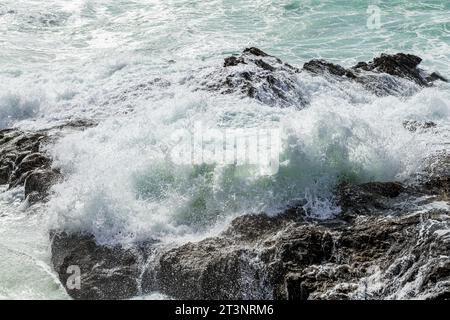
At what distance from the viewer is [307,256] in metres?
6.09

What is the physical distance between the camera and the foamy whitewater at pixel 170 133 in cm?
719

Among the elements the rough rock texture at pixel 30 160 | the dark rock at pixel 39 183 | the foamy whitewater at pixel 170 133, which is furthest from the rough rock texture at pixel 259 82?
the dark rock at pixel 39 183

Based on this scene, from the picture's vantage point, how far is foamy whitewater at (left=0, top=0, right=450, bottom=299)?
719 centimetres

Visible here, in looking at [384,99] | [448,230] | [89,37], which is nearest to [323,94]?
[384,99]

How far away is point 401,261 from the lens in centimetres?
563

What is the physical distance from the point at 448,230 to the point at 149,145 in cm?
437

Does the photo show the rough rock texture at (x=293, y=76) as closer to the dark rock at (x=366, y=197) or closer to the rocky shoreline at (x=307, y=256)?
the dark rock at (x=366, y=197)

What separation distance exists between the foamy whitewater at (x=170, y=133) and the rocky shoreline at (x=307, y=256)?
0.22 metres

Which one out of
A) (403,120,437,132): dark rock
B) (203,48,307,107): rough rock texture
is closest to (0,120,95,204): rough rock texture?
(203,48,307,107): rough rock texture

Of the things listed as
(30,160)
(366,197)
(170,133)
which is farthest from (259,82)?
(30,160)

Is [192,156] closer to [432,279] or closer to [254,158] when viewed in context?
[254,158]

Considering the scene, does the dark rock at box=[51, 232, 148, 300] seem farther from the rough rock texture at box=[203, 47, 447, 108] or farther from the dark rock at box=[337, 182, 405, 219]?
the rough rock texture at box=[203, 47, 447, 108]

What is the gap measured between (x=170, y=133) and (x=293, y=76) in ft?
11.3

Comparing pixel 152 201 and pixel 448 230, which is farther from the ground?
pixel 448 230
